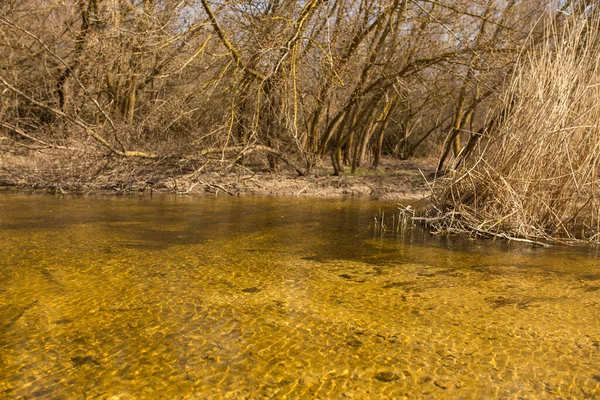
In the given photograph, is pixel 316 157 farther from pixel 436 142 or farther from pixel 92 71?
pixel 436 142

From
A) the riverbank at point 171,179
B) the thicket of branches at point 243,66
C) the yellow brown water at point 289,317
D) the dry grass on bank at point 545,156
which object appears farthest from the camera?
the riverbank at point 171,179

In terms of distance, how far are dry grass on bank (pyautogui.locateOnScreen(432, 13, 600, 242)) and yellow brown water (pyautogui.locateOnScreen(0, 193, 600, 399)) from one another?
42 centimetres

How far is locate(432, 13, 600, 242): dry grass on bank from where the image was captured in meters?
4.73

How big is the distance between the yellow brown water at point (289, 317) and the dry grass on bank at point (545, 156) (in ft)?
1.38

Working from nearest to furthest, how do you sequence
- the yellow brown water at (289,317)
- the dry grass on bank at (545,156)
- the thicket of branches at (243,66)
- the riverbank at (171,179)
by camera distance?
the yellow brown water at (289,317) → the dry grass on bank at (545,156) → the thicket of branches at (243,66) → the riverbank at (171,179)

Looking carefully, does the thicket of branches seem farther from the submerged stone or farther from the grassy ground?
the submerged stone

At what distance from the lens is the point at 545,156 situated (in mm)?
4875

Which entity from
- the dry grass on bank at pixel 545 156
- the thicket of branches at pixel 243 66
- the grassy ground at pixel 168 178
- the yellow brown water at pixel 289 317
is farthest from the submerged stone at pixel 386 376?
the grassy ground at pixel 168 178

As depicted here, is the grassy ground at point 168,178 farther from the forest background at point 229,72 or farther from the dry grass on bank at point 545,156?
the dry grass on bank at point 545,156

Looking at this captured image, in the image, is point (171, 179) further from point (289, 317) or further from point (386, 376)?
point (386, 376)

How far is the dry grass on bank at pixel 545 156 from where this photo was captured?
4.73 m

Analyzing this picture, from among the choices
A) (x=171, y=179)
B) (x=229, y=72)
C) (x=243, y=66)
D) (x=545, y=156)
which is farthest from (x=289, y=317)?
(x=229, y=72)

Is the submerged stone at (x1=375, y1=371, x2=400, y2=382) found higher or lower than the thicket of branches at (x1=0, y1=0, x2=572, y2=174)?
lower

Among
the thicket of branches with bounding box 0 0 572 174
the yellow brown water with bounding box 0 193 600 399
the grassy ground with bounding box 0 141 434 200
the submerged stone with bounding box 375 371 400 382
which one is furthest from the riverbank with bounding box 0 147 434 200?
the submerged stone with bounding box 375 371 400 382
